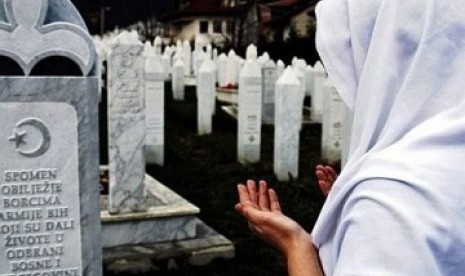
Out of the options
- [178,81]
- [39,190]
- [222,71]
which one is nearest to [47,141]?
[39,190]

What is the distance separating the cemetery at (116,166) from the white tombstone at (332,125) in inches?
0.5

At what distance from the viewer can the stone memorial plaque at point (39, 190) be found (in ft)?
10.2

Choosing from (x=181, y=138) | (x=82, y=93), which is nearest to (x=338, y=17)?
(x=82, y=93)

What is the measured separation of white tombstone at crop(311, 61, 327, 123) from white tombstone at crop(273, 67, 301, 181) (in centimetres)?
317

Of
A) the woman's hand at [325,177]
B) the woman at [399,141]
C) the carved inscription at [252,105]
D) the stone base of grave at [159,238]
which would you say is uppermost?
the woman at [399,141]

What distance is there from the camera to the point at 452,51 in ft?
2.74

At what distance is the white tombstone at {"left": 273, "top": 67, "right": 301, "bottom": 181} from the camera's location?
6.37 metres

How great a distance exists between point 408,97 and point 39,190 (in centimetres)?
257

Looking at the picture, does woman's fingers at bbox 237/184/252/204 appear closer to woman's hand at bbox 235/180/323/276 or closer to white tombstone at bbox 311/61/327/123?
woman's hand at bbox 235/180/323/276

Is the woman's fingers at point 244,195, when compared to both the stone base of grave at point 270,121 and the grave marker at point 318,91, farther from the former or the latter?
the stone base of grave at point 270,121

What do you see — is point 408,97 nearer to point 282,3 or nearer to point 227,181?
point 227,181

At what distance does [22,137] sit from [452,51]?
8.37 feet

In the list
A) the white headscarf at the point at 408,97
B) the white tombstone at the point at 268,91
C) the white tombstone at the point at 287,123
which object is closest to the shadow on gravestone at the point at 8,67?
the white headscarf at the point at 408,97

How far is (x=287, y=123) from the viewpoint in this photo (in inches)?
251
